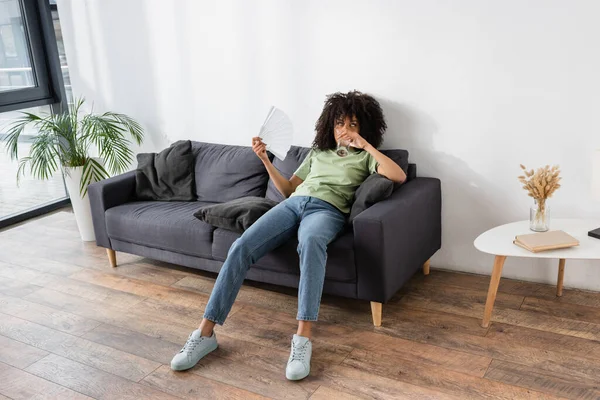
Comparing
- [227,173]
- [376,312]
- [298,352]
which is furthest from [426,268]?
[227,173]

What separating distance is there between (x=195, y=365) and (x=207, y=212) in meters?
0.89

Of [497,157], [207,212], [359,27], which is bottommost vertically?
[207,212]

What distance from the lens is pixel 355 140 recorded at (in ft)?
9.76

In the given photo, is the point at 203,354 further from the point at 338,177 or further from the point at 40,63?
the point at 40,63

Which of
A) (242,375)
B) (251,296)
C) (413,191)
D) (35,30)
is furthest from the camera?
(35,30)

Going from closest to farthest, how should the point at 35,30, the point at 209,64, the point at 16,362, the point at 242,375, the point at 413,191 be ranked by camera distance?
the point at 242,375 → the point at 16,362 → the point at 413,191 → the point at 209,64 → the point at 35,30

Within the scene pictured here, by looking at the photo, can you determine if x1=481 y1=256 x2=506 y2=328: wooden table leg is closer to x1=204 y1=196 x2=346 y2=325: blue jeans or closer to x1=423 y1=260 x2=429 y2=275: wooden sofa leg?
x1=423 y1=260 x2=429 y2=275: wooden sofa leg

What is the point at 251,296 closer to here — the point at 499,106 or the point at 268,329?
the point at 268,329

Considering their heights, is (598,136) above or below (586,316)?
above

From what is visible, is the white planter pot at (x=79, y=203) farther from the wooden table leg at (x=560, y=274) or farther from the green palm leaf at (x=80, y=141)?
the wooden table leg at (x=560, y=274)

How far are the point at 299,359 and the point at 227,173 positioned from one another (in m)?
1.54

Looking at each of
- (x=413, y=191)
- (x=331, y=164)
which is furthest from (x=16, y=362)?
(x=413, y=191)

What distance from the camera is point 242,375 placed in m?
2.38

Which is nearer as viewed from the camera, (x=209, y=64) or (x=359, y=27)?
(x=359, y=27)
